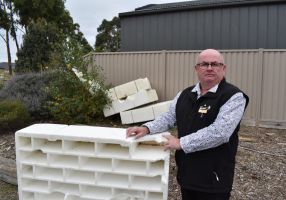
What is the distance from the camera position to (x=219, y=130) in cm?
286

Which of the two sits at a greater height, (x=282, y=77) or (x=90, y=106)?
(x=282, y=77)

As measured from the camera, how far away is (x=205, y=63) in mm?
3047

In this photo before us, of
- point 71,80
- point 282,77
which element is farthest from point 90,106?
point 282,77

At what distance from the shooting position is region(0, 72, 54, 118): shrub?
9.48m

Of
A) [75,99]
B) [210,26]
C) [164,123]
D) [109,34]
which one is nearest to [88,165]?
[164,123]

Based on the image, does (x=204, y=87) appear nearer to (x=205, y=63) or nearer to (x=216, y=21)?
(x=205, y=63)

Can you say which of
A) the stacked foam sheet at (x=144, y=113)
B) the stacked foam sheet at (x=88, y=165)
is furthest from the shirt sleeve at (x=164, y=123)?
the stacked foam sheet at (x=144, y=113)

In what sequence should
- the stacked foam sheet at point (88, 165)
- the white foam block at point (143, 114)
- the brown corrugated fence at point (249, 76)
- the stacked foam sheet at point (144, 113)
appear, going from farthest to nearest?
the brown corrugated fence at point (249, 76) → the white foam block at point (143, 114) → the stacked foam sheet at point (144, 113) → the stacked foam sheet at point (88, 165)

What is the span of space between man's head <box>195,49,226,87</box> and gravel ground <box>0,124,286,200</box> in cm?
241

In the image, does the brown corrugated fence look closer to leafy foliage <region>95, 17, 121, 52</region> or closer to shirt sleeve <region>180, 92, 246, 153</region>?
shirt sleeve <region>180, 92, 246, 153</region>

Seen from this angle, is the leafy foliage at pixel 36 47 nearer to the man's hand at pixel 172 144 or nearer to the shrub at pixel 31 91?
the shrub at pixel 31 91

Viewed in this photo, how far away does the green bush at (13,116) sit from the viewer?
8453 mm

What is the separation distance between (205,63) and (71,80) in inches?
256

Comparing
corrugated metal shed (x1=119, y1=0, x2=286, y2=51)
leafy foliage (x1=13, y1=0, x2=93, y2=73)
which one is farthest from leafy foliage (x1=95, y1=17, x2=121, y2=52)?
corrugated metal shed (x1=119, y1=0, x2=286, y2=51)
